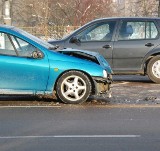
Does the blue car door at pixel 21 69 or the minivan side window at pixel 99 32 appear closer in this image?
the blue car door at pixel 21 69

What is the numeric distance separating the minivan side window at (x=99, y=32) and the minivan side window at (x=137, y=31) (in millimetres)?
256

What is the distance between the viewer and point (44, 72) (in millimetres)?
9469

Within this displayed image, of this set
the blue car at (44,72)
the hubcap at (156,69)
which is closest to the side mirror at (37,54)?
the blue car at (44,72)

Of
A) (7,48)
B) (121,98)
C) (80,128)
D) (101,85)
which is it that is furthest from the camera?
(121,98)

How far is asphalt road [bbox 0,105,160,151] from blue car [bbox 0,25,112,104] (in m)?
0.42

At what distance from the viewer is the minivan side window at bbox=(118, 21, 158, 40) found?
13.0 m

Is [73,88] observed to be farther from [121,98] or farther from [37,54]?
[121,98]

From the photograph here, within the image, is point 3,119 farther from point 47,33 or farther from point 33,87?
point 47,33

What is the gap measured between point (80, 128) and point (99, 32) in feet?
19.6

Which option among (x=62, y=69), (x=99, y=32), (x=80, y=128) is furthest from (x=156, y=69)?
(x=80, y=128)

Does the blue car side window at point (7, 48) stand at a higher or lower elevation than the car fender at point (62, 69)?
higher

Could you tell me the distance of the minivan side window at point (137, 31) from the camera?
13.0m

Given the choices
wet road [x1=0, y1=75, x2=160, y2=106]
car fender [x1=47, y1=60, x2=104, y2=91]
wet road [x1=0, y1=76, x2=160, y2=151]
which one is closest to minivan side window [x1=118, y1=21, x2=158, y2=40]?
wet road [x1=0, y1=75, x2=160, y2=106]

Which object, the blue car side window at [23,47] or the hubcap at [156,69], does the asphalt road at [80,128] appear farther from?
the hubcap at [156,69]
